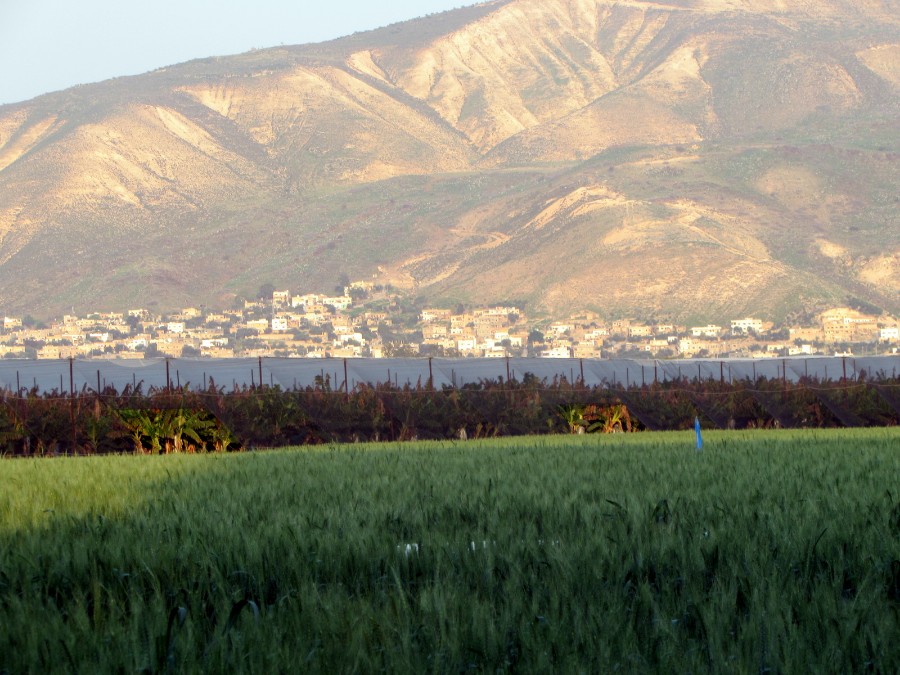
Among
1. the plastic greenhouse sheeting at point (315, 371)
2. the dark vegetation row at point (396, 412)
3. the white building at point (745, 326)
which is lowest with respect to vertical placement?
the dark vegetation row at point (396, 412)

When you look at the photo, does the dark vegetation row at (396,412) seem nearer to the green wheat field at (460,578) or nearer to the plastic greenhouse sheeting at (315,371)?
the plastic greenhouse sheeting at (315,371)

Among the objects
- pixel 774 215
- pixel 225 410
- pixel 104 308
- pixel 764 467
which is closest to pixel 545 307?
pixel 774 215

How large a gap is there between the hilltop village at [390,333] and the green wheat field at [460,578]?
117 meters

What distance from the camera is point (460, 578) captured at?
493 centimetres

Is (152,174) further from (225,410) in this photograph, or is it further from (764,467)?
(764,467)

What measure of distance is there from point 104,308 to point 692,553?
162182 mm

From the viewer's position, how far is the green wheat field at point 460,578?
147 inches

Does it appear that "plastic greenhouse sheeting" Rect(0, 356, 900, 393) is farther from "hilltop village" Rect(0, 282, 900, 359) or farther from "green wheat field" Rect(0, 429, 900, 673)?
"hilltop village" Rect(0, 282, 900, 359)

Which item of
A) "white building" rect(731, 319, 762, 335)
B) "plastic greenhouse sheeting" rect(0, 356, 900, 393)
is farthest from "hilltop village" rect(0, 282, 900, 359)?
"plastic greenhouse sheeting" rect(0, 356, 900, 393)

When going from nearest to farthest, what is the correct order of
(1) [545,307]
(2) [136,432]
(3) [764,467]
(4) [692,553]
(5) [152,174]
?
(4) [692,553] < (3) [764,467] < (2) [136,432] < (1) [545,307] < (5) [152,174]

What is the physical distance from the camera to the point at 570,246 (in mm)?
152000

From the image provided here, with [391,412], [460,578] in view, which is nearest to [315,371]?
[391,412]

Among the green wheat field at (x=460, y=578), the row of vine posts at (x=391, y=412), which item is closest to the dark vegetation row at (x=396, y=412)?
the row of vine posts at (x=391, y=412)

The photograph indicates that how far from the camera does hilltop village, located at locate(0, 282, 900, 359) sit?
128125 mm
